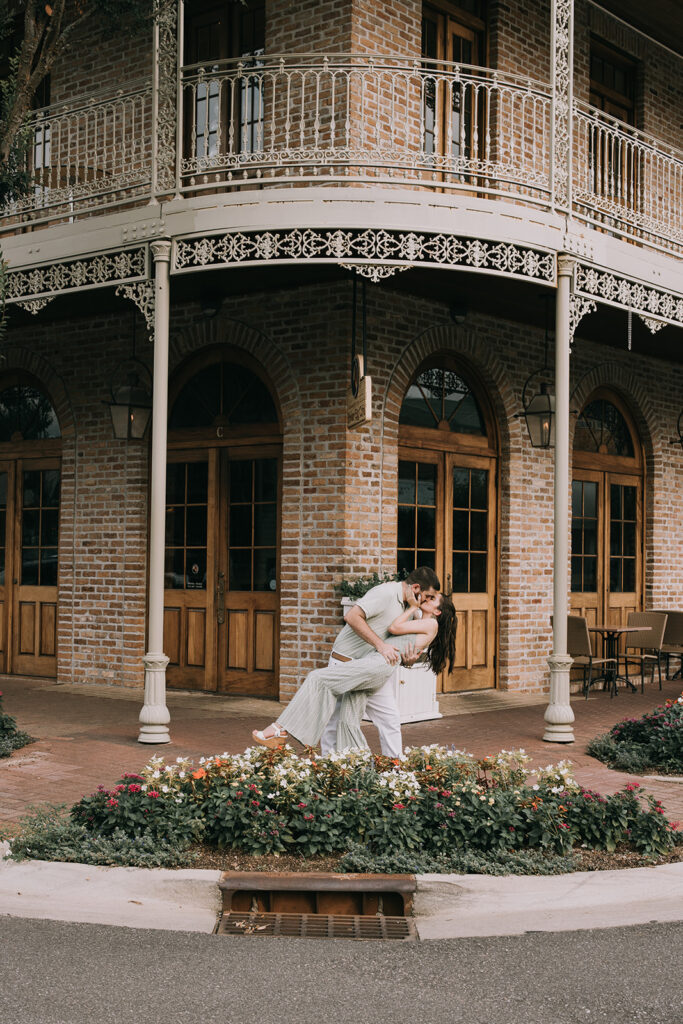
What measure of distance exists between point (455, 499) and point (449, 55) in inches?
172

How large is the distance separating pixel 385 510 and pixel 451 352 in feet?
6.24

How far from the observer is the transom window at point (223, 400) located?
11.1 m

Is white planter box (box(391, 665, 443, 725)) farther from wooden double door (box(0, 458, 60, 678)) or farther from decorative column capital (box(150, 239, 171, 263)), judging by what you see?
wooden double door (box(0, 458, 60, 678))

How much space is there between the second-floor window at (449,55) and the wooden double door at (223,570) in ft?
11.2

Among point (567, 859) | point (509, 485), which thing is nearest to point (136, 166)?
point (509, 485)

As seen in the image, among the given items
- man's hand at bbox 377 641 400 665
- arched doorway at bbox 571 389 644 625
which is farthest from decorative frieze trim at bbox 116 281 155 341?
arched doorway at bbox 571 389 644 625

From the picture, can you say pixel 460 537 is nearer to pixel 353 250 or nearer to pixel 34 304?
pixel 353 250

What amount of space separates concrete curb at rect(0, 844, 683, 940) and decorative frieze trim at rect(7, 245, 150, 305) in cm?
537

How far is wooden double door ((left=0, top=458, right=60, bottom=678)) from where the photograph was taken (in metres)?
12.6

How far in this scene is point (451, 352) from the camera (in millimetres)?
11430

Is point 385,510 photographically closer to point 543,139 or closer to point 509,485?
point 509,485

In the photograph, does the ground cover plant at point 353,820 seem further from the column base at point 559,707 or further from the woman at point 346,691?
the column base at point 559,707

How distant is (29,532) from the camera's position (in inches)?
508

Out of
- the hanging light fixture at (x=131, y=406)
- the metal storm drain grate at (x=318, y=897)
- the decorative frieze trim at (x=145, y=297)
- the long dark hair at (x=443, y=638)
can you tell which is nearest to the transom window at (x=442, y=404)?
the hanging light fixture at (x=131, y=406)
